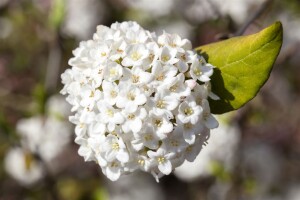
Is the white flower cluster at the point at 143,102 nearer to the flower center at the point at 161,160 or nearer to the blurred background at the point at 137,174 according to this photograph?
the flower center at the point at 161,160

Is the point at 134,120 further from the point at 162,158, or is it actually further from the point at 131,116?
the point at 162,158

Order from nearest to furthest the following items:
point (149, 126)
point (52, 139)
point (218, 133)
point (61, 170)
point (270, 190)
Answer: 1. point (149, 126)
2. point (218, 133)
3. point (52, 139)
4. point (270, 190)
5. point (61, 170)

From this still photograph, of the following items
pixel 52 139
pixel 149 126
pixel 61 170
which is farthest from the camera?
pixel 61 170

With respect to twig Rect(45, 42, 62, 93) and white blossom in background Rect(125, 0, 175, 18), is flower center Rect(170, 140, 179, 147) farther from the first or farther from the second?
white blossom in background Rect(125, 0, 175, 18)

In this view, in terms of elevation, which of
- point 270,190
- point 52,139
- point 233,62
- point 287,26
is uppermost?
point 233,62

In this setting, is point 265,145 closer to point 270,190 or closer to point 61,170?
point 270,190

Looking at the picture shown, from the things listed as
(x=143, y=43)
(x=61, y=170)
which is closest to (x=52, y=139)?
(x=61, y=170)

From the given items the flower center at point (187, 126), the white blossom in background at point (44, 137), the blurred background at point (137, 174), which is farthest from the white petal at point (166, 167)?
the white blossom in background at point (44, 137)
